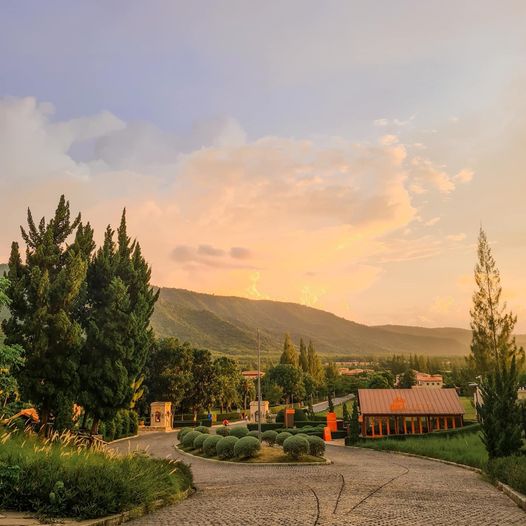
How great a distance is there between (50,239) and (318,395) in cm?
9911

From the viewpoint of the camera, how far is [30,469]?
11594mm

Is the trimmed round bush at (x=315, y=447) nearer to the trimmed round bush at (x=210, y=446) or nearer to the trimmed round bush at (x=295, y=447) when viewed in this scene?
the trimmed round bush at (x=295, y=447)

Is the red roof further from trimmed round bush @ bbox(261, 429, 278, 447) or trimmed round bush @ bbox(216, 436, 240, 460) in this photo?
Result: trimmed round bush @ bbox(216, 436, 240, 460)

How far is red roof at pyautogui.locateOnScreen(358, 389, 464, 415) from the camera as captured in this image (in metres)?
43.7

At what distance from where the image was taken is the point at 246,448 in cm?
2644

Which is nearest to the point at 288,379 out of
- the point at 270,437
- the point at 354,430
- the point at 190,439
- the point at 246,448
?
the point at 354,430

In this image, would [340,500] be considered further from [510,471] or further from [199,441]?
[199,441]

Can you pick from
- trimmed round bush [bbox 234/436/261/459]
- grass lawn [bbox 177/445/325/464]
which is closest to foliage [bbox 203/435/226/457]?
grass lawn [bbox 177/445/325/464]

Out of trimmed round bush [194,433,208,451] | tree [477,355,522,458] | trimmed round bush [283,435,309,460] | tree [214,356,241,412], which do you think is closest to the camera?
tree [477,355,522,458]

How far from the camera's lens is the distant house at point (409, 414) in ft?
143

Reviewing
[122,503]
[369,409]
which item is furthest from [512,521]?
[369,409]

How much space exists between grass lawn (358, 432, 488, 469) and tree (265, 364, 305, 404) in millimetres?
53115

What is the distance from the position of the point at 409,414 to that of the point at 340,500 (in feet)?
108

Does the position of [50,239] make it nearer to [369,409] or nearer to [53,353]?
[53,353]
